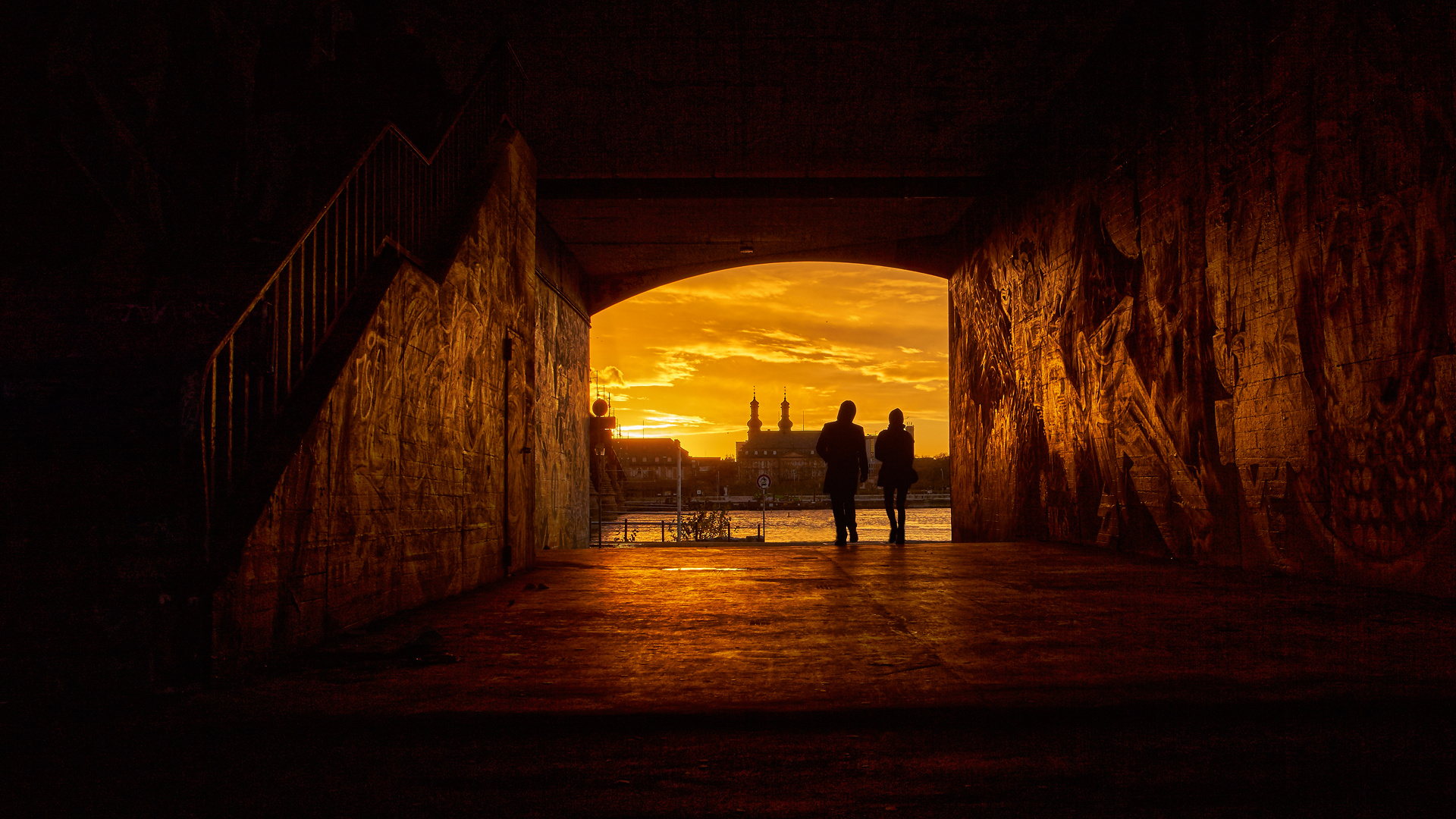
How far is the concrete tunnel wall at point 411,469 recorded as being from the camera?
12.4 feet

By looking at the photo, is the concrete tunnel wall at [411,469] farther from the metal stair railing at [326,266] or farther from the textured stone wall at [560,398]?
the textured stone wall at [560,398]

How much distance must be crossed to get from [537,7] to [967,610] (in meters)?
7.45

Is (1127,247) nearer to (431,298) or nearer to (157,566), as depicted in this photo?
(431,298)

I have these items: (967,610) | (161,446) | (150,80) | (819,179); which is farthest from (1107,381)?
(150,80)

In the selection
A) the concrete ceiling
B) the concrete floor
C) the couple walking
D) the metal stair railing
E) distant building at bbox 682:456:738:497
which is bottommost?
distant building at bbox 682:456:738:497

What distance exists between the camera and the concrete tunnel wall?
3.79 meters

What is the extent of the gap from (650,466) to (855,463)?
320 feet

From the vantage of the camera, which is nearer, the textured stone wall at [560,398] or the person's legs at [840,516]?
the person's legs at [840,516]

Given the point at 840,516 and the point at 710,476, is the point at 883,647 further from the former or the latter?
the point at 710,476

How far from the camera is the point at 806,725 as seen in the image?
9.52 feet

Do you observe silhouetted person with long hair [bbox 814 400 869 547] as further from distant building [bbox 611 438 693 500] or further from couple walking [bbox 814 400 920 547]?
distant building [bbox 611 438 693 500]

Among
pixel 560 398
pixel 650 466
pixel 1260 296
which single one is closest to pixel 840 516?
pixel 1260 296

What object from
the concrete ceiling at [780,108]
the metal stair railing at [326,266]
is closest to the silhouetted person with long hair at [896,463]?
the concrete ceiling at [780,108]

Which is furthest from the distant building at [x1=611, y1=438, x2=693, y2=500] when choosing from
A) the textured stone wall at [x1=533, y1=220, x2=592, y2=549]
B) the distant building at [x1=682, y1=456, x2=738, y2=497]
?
the textured stone wall at [x1=533, y1=220, x2=592, y2=549]
